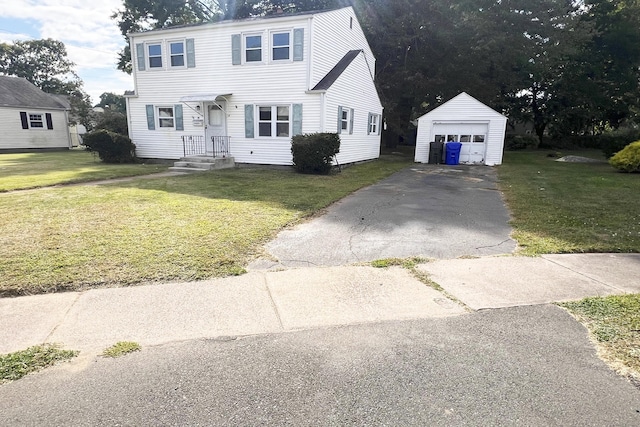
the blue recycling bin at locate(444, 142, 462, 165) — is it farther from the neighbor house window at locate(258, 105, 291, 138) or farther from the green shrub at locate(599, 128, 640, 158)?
the neighbor house window at locate(258, 105, 291, 138)

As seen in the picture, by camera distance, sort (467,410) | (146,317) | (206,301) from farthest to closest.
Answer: (206,301)
(146,317)
(467,410)

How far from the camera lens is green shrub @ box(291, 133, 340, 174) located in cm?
1309

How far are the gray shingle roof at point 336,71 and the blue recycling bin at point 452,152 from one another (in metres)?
6.80

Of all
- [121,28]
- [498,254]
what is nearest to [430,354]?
[498,254]

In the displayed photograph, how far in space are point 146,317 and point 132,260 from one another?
4.92ft

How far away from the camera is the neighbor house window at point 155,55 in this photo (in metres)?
16.6

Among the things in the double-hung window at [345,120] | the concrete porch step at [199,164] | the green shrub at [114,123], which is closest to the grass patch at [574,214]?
Result: the double-hung window at [345,120]

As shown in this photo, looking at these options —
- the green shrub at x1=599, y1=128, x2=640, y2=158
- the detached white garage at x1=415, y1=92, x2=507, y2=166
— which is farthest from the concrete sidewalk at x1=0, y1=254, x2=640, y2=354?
the green shrub at x1=599, y1=128, x2=640, y2=158

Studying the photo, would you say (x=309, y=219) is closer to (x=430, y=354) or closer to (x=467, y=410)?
(x=430, y=354)

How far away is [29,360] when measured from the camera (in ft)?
8.74

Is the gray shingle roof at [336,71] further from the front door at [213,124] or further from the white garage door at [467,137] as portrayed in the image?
the white garage door at [467,137]

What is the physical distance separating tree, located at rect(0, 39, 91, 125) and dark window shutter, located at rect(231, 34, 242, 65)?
43.4m

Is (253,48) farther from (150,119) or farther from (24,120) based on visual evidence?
(24,120)

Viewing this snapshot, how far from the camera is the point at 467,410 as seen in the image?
2.21 metres
